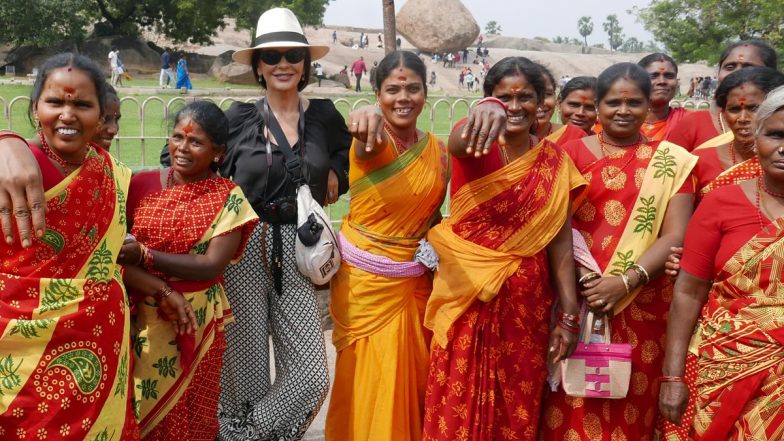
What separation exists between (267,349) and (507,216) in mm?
1414

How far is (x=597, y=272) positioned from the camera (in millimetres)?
3180

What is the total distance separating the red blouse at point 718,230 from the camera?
2573 millimetres

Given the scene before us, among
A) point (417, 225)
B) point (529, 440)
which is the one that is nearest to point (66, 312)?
point (417, 225)

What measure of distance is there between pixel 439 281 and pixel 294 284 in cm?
79

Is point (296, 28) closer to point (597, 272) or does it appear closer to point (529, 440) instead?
point (597, 272)

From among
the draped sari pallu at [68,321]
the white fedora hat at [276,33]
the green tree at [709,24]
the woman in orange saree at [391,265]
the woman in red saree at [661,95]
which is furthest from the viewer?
the green tree at [709,24]

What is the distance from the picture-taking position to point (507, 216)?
3100mm

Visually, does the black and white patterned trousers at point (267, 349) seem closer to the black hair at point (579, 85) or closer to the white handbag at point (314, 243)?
the white handbag at point (314, 243)

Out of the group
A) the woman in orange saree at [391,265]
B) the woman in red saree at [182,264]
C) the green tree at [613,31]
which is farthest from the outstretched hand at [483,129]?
the green tree at [613,31]

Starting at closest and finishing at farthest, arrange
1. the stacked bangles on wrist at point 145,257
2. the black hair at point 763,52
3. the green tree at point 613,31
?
the stacked bangles on wrist at point 145,257, the black hair at point 763,52, the green tree at point 613,31

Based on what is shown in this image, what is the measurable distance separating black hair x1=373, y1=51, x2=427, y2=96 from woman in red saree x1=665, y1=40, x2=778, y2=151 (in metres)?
1.49

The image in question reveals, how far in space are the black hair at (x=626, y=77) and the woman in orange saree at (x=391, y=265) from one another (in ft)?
2.64

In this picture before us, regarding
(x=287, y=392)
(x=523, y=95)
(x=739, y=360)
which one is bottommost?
(x=287, y=392)

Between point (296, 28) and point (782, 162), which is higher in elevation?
point (296, 28)
